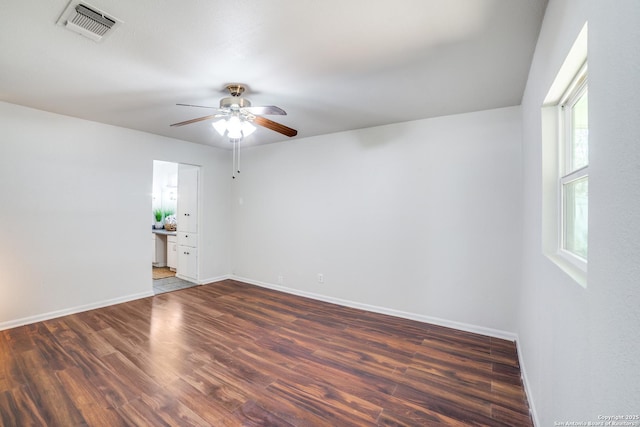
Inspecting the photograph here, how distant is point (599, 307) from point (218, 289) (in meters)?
4.76

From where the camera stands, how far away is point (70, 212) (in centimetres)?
352

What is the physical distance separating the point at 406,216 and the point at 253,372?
7.89 ft

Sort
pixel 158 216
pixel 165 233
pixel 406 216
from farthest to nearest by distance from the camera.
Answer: pixel 158 216 < pixel 165 233 < pixel 406 216

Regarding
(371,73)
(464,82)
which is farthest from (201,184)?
(464,82)

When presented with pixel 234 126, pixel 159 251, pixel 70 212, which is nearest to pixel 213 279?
pixel 159 251

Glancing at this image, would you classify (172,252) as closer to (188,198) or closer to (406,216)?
(188,198)

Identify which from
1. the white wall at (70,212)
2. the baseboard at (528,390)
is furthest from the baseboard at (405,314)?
the white wall at (70,212)

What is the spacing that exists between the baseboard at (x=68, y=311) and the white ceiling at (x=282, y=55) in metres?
2.46

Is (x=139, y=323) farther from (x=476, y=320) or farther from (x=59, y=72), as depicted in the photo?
(x=476, y=320)

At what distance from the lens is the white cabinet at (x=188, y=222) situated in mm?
5079

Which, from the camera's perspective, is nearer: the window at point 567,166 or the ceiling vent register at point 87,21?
the window at point 567,166

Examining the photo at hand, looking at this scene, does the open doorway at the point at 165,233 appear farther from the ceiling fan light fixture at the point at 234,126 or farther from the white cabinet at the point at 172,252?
the ceiling fan light fixture at the point at 234,126

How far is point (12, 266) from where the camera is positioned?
3139mm

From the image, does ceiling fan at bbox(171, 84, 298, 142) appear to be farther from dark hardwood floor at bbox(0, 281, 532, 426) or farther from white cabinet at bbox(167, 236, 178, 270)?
white cabinet at bbox(167, 236, 178, 270)
